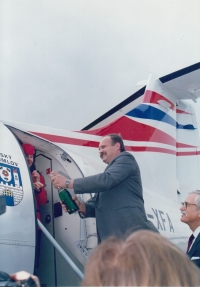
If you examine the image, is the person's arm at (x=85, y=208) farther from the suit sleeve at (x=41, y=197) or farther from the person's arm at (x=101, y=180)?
the suit sleeve at (x=41, y=197)

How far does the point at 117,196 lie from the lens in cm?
288

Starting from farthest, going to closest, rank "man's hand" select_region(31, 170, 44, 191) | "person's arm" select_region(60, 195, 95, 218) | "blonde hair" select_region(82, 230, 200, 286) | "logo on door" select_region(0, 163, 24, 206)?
"man's hand" select_region(31, 170, 44, 191), "person's arm" select_region(60, 195, 95, 218), "logo on door" select_region(0, 163, 24, 206), "blonde hair" select_region(82, 230, 200, 286)

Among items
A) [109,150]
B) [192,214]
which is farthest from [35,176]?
[192,214]

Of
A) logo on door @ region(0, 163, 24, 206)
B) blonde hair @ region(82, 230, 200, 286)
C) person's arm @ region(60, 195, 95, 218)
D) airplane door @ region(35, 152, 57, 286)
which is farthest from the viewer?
airplane door @ region(35, 152, 57, 286)

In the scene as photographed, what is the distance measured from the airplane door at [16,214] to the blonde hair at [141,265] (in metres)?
2.02

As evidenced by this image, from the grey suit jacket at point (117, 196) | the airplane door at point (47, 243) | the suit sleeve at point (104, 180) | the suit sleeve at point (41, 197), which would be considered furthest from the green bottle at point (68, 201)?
the airplane door at point (47, 243)

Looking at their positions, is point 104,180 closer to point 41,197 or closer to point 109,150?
point 109,150

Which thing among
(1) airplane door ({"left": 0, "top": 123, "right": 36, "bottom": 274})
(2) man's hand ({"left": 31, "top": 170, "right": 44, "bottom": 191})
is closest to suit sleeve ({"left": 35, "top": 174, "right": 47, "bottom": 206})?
(2) man's hand ({"left": 31, "top": 170, "right": 44, "bottom": 191})

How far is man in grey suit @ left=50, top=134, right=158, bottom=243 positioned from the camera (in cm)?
275

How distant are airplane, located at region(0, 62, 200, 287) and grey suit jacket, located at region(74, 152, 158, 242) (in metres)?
0.49

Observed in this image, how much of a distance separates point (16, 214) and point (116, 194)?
846mm

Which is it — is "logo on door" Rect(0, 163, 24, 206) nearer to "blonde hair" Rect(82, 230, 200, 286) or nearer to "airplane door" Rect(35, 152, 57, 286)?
"airplane door" Rect(35, 152, 57, 286)

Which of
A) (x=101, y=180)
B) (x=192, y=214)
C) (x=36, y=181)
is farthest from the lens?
(x=36, y=181)

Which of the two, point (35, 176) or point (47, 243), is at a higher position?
point (35, 176)
